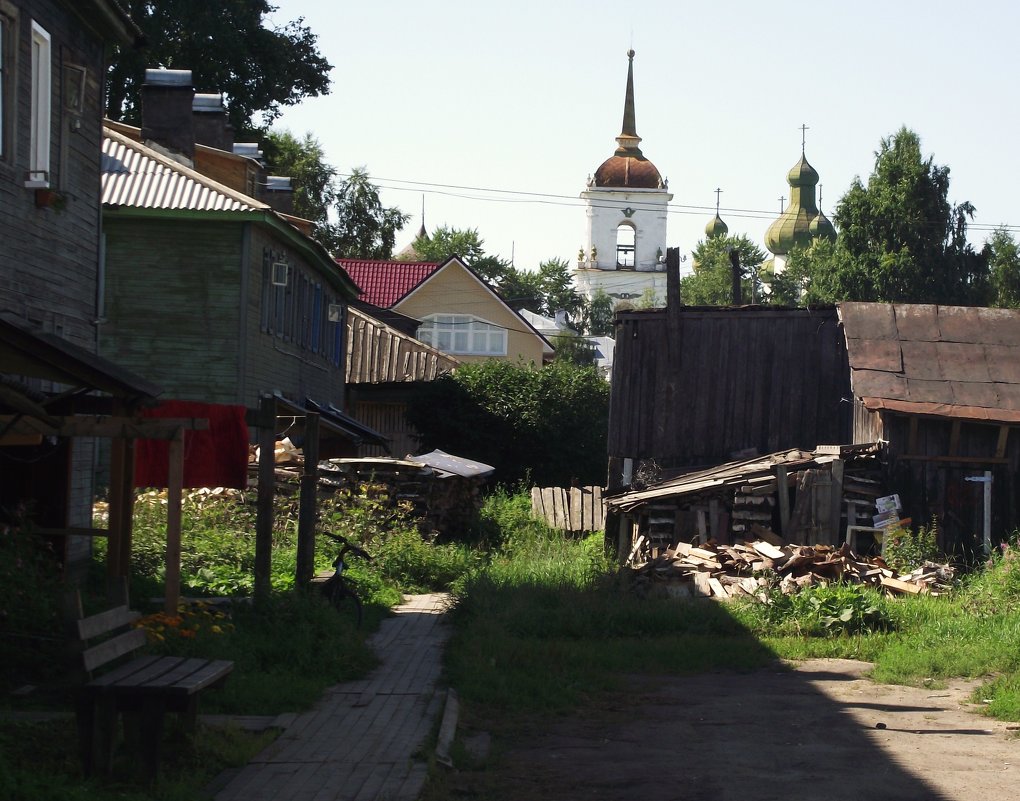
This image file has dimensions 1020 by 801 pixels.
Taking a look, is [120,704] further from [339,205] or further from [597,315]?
[597,315]

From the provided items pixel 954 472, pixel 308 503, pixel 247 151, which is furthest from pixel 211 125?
pixel 954 472

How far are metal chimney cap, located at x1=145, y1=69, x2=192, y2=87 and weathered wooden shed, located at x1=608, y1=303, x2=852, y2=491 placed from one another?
967 cm

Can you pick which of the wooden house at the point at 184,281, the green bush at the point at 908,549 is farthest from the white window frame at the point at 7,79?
the green bush at the point at 908,549

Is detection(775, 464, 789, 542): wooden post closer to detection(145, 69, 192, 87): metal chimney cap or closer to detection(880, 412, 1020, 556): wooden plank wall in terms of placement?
detection(880, 412, 1020, 556): wooden plank wall

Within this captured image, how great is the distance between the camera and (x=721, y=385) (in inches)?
932

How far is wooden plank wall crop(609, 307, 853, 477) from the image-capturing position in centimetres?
2345

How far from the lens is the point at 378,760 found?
841 centimetres

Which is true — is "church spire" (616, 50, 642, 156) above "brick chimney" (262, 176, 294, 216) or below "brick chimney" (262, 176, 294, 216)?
above

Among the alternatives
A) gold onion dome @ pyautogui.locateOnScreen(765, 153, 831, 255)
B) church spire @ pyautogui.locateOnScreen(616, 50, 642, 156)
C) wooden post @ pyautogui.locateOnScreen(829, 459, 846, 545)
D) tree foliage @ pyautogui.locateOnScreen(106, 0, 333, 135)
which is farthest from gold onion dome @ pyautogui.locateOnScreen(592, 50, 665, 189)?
wooden post @ pyautogui.locateOnScreen(829, 459, 846, 545)

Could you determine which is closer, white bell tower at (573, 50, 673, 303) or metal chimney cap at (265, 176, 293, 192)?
metal chimney cap at (265, 176, 293, 192)

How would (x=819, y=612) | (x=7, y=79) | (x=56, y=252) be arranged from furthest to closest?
(x=819, y=612), (x=56, y=252), (x=7, y=79)

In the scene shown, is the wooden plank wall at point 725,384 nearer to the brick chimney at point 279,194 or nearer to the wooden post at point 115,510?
the brick chimney at point 279,194

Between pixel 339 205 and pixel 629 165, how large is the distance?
4134 centimetres

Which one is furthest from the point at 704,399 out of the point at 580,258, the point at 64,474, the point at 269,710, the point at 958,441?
the point at 580,258
